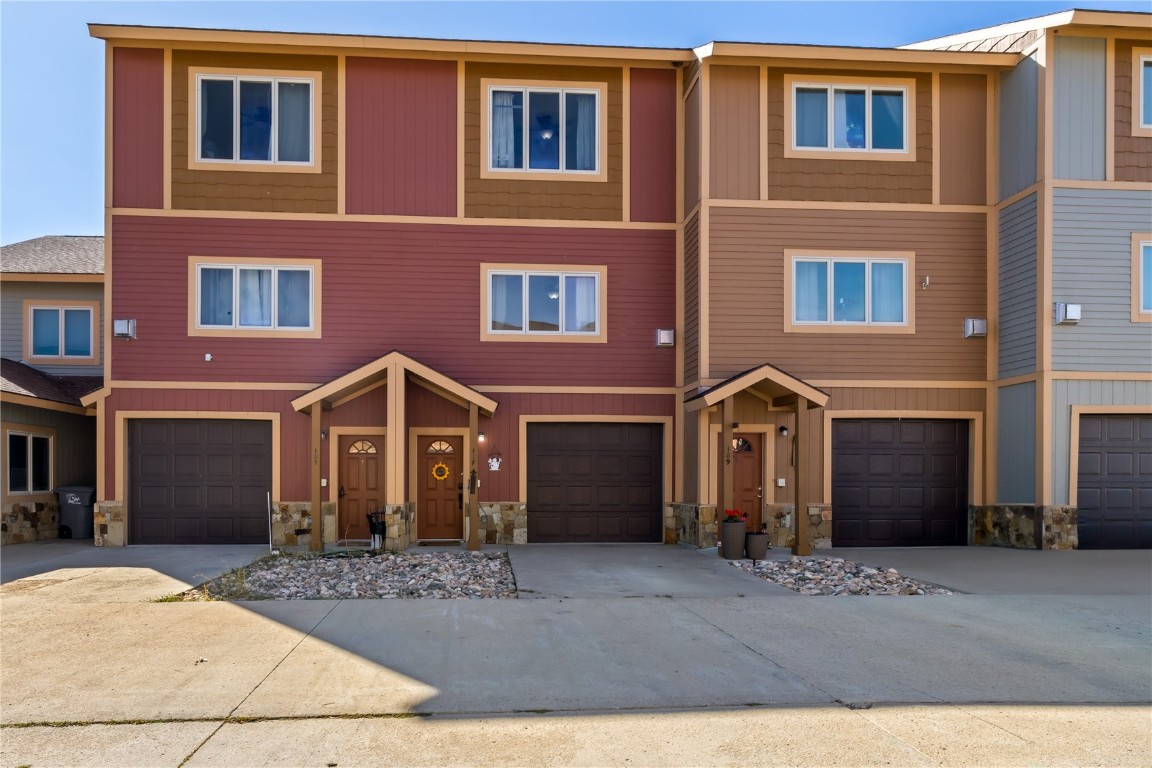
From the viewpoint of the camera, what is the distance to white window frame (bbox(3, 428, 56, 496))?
47.9 ft

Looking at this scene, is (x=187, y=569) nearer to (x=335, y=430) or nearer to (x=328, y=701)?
(x=335, y=430)

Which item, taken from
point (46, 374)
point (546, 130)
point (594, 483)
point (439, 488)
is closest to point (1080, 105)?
point (546, 130)

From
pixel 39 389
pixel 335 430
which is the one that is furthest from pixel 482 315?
pixel 39 389

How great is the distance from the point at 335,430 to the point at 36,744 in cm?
986

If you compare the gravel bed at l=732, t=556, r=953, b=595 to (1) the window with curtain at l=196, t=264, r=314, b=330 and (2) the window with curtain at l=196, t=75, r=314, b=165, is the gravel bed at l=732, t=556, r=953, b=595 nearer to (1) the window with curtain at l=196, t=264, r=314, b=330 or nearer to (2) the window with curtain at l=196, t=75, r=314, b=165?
(1) the window with curtain at l=196, t=264, r=314, b=330

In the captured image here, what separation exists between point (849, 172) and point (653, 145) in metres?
3.42

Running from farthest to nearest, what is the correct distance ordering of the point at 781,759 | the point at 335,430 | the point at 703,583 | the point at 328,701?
the point at 335,430 → the point at 703,583 → the point at 328,701 → the point at 781,759

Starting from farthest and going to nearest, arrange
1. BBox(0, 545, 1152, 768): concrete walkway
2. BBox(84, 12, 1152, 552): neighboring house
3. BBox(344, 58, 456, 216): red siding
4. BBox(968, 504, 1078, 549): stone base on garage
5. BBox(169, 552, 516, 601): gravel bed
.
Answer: BBox(344, 58, 456, 216): red siding, BBox(84, 12, 1152, 552): neighboring house, BBox(968, 504, 1078, 549): stone base on garage, BBox(169, 552, 516, 601): gravel bed, BBox(0, 545, 1152, 768): concrete walkway

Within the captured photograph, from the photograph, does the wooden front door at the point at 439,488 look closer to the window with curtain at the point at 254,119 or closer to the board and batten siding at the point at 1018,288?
the window with curtain at the point at 254,119

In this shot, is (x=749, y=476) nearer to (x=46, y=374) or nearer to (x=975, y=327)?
(x=975, y=327)

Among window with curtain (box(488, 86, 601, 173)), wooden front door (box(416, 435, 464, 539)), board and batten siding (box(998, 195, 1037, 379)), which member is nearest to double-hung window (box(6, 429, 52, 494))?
wooden front door (box(416, 435, 464, 539))

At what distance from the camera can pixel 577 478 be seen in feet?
50.2

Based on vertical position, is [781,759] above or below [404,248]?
below

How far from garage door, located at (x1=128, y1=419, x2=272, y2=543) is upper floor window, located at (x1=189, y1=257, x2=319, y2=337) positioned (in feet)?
5.52
